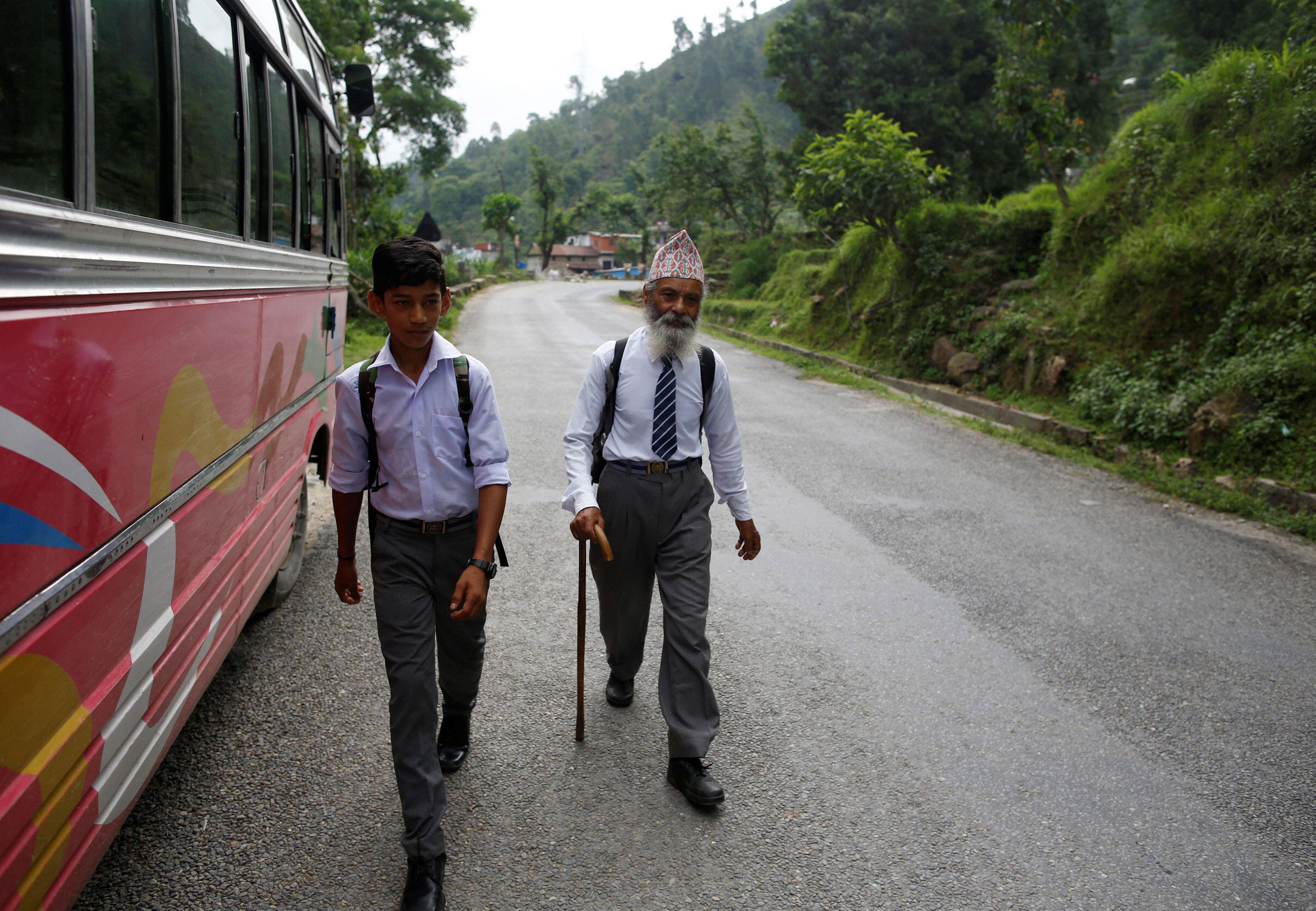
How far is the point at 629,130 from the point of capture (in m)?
104

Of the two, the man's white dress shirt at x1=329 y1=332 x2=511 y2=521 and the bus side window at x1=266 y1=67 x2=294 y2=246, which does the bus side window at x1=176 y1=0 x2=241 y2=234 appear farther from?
the man's white dress shirt at x1=329 y1=332 x2=511 y2=521

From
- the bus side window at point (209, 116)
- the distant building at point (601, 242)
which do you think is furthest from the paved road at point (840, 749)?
the distant building at point (601, 242)

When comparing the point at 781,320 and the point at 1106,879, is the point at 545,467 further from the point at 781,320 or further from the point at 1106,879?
the point at 781,320

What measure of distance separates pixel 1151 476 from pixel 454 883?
22.4 feet

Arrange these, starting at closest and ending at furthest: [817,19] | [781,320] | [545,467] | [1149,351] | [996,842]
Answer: [996,842], [545,467], [1149,351], [781,320], [817,19]

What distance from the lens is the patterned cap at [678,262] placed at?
10.0 ft

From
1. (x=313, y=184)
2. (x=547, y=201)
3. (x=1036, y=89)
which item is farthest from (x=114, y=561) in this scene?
(x=547, y=201)

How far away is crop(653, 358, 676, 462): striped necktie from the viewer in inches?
118

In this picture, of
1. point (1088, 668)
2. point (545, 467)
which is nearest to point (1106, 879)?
point (1088, 668)

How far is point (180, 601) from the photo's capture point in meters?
2.43

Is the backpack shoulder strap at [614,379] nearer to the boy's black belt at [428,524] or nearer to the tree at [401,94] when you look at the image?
the boy's black belt at [428,524]

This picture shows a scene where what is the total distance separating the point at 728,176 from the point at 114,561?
29.9 m

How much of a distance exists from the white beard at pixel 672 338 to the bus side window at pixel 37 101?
67.8 inches

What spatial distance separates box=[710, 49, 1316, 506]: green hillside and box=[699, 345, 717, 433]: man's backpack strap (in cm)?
587
